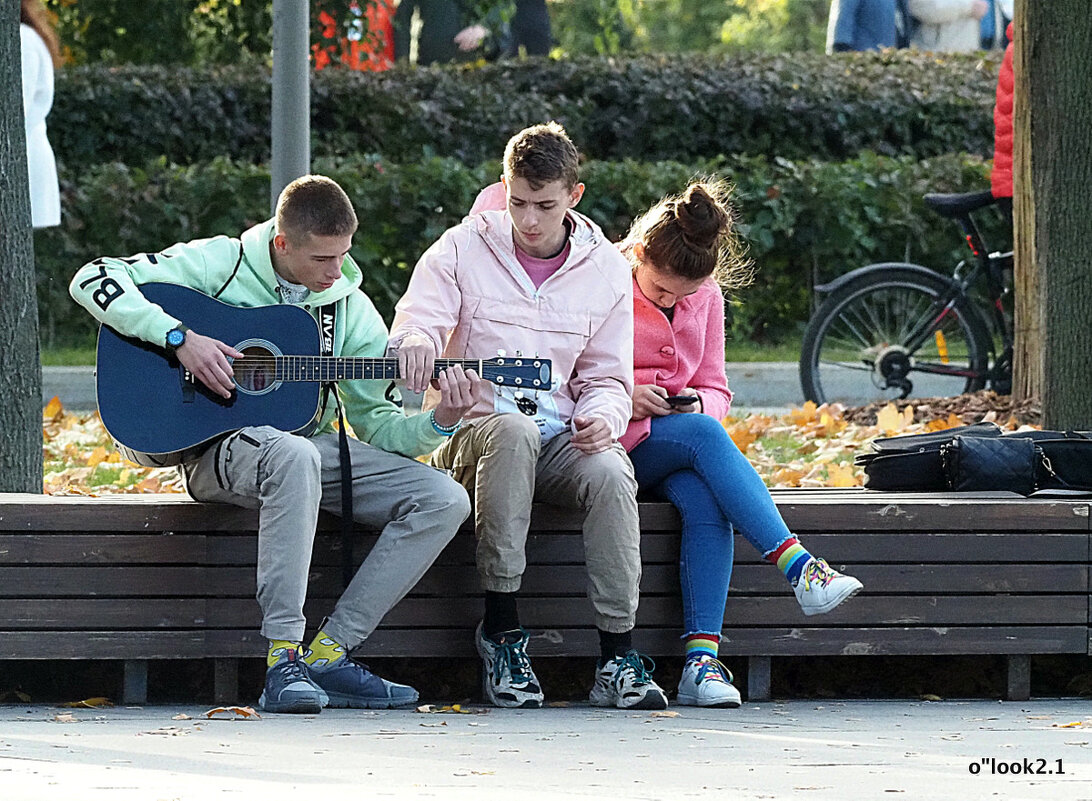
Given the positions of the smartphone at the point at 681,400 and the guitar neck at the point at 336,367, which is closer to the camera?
the guitar neck at the point at 336,367

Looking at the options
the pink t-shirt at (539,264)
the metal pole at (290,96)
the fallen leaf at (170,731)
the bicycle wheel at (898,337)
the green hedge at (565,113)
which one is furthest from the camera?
the green hedge at (565,113)

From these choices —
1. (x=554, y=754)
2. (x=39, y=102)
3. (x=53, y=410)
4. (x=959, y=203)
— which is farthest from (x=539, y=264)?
(x=39, y=102)

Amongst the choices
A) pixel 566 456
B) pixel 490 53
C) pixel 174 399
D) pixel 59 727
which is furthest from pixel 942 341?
pixel 490 53

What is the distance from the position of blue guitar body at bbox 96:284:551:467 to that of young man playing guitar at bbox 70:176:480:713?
0.03 metres

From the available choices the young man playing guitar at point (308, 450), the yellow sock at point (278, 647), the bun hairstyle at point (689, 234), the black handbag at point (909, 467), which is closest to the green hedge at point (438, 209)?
the black handbag at point (909, 467)

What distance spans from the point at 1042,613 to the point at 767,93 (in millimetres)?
7294

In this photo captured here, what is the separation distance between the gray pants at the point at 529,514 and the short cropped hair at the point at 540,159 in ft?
1.94

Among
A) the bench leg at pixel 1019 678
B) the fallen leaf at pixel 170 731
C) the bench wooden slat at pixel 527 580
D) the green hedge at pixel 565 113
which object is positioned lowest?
the bench leg at pixel 1019 678

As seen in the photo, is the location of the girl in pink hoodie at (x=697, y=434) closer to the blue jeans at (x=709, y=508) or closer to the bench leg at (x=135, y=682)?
the blue jeans at (x=709, y=508)

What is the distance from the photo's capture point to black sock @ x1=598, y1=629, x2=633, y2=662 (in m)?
4.05

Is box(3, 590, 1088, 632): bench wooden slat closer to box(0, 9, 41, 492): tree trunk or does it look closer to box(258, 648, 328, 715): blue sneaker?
box(258, 648, 328, 715): blue sneaker

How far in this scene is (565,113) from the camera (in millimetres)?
11062

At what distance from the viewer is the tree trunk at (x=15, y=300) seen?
4746 millimetres

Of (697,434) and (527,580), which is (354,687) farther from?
(697,434)
